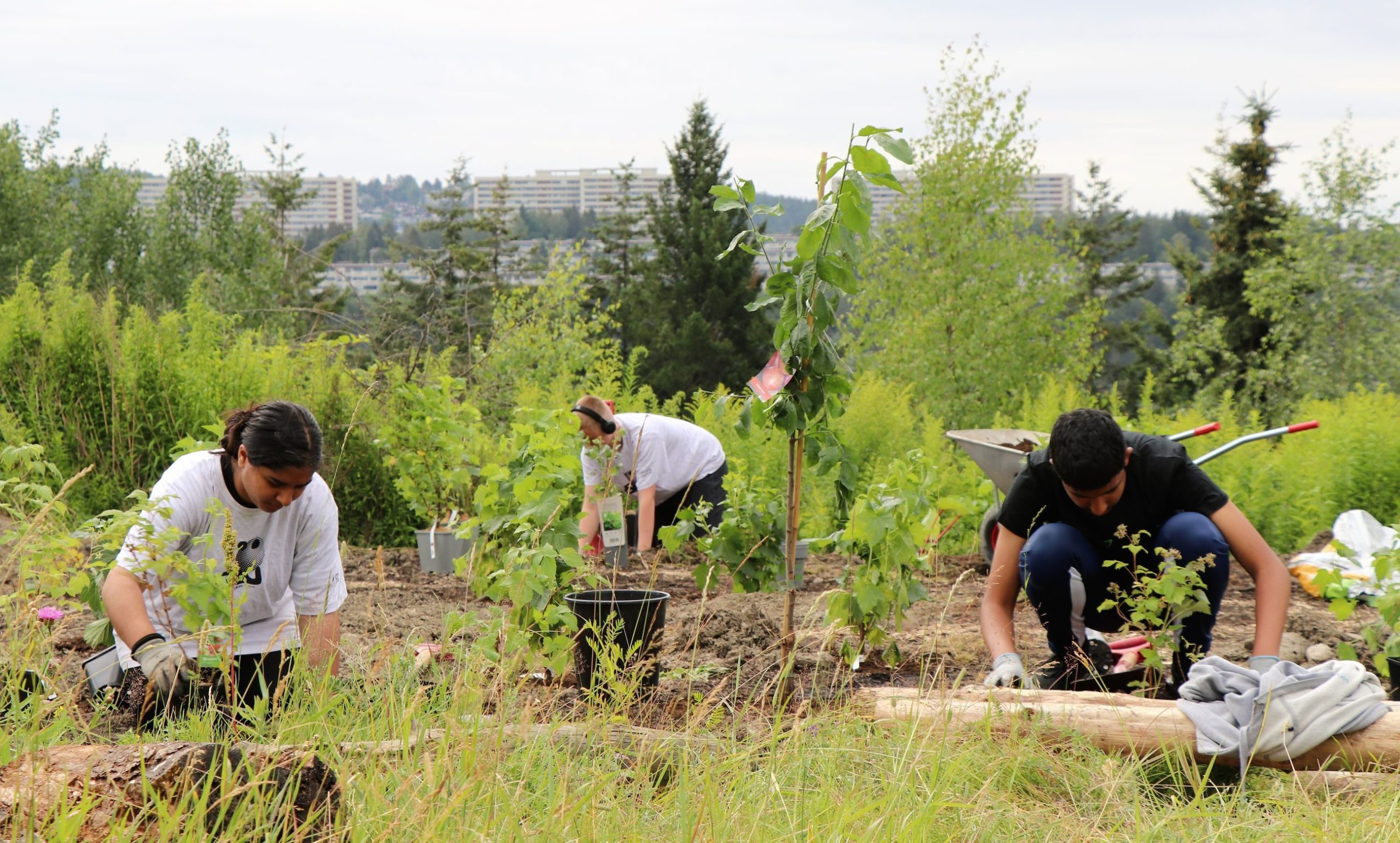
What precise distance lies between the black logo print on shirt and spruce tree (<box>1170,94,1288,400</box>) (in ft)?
70.9

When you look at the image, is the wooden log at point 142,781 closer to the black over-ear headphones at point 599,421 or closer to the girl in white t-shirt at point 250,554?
the girl in white t-shirt at point 250,554

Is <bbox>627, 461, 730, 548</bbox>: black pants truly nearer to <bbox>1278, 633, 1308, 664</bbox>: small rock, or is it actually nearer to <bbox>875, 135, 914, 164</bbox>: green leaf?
<bbox>1278, 633, 1308, 664</bbox>: small rock

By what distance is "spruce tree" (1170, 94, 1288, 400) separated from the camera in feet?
73.7

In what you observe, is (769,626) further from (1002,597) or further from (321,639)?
(321,639)

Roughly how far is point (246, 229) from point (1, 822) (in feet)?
95.3

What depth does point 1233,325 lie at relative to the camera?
77.0 ft

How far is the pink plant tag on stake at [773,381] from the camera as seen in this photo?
3.07 metres

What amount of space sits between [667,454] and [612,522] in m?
1.81

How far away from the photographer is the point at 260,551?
3109 millimetres

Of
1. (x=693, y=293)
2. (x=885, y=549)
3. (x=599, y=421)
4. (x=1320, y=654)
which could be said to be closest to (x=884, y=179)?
(x=885, y=549)

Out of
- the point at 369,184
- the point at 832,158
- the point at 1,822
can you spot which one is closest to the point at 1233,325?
the point at 832,158

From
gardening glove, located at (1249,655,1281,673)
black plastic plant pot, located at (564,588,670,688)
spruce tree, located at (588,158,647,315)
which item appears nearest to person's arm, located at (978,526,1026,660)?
gardening glove, located at (1249,655,1281,673)

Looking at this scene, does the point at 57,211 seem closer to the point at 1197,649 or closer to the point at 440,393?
the point at 440,393

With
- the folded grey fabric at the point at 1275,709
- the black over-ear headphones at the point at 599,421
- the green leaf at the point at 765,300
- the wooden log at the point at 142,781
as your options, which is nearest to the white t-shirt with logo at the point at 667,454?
the black over-ear headphones at the point at 599,421
